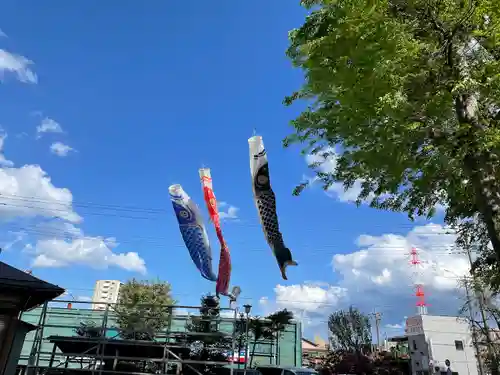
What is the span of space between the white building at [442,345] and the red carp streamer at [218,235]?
33410mm

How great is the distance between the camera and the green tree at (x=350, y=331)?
4572 centimetres

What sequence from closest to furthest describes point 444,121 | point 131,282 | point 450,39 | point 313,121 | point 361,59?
1. point 361,59
2. point 450,39
3. point 444,121
4. point 313,121
5. point 131,282

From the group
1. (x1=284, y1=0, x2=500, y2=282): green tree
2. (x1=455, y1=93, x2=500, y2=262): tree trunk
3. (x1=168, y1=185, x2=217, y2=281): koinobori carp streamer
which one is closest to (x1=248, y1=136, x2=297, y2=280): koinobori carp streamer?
(x1=168, y1=185, x2=217, y2=281): koinobori carp streamer

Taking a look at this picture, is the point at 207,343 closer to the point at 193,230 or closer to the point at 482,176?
the point at 193,230

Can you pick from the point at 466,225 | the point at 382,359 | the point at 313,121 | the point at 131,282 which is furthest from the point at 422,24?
the point at 382,359

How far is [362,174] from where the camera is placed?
310 inches

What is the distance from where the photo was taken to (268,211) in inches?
708

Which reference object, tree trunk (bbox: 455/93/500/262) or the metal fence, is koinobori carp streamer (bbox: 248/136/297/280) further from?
tree trunk (bbox: 455/93/500/262)

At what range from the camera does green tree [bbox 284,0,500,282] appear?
5730 millimetres

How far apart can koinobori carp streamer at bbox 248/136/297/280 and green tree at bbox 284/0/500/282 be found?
1077cm

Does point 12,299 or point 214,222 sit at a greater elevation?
point 214,222

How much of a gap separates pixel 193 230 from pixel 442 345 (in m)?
37.7

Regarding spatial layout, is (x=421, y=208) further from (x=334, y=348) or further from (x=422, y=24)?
(x=334, y=348)

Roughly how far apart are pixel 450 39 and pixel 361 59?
66.5 inches
